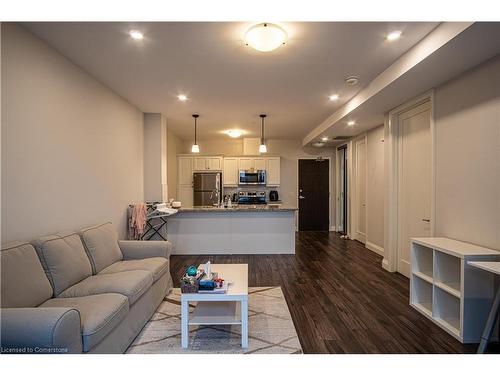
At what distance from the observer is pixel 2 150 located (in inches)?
83.9

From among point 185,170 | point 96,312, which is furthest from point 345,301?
point 185,170

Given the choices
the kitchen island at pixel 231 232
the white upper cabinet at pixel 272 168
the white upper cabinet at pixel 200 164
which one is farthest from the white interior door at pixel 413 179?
the white upper cabinet at pixel 200 164

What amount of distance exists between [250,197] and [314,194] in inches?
74.8

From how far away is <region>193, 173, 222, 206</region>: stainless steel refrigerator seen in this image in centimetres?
727

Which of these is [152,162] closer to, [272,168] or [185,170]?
[185,170]

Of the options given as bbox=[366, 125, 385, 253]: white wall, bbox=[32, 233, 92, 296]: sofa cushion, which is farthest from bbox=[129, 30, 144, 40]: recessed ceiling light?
bbox=[366, 125, 385, 253]: white wall

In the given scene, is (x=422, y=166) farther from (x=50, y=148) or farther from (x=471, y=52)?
(x=50, y=148)

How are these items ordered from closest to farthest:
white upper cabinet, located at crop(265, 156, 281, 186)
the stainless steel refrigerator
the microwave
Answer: the stainless steel refrigerator → the microwave → white upper cabinet, located at crop(265, 156, 281, 186)

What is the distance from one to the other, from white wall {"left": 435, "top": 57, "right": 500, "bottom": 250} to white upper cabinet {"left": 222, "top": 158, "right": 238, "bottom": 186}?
500 centimetres

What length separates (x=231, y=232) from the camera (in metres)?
5.40

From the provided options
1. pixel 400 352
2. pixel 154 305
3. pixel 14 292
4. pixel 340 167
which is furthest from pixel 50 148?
pixel 340 167

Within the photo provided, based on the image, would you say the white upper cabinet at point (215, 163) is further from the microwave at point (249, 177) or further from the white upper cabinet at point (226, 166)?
the microwave at point (249, 177)

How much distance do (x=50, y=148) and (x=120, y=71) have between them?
48.5 inches

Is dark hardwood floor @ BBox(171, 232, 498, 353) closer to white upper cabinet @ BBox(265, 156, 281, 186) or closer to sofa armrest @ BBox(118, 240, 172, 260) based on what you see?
sofa armrest @ BBox(118, 240, 172, 260)
